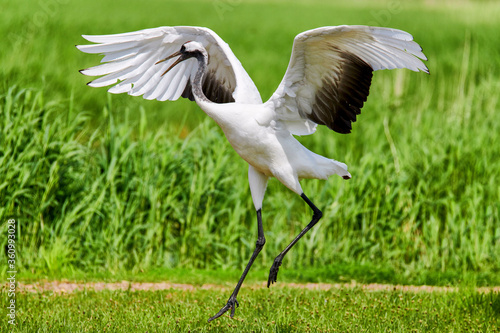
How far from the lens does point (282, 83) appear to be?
190 inches

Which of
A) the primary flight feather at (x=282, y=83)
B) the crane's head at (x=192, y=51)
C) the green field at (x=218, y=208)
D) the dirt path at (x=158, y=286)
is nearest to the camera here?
the primary flight feather at (x=282, y=83)

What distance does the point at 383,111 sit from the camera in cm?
974

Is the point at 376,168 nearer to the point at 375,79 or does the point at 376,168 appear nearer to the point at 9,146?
the point at 9,146

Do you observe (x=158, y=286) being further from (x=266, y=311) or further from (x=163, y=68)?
(x=163, y=68)

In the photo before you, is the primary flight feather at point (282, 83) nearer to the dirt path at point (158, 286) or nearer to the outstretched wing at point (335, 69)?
the outstretched wing at point (335, 69)

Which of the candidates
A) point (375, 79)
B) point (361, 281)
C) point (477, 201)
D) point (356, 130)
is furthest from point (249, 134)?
point (375, 79)

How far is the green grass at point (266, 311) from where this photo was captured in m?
4.61

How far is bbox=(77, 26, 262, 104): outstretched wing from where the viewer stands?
5.15 m

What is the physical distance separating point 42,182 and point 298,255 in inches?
114

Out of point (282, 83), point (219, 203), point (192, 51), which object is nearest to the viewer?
point (282, 83)

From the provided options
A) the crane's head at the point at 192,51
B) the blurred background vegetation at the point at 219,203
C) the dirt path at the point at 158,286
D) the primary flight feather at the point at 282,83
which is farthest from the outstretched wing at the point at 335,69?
the blurred background vegetation at the point at 219,203

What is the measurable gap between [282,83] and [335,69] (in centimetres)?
41

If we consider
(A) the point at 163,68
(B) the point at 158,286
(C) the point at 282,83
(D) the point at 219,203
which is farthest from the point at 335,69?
(D) the point at 219,203

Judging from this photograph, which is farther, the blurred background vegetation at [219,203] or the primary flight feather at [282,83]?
the blurred background vegetation at [219,203]
